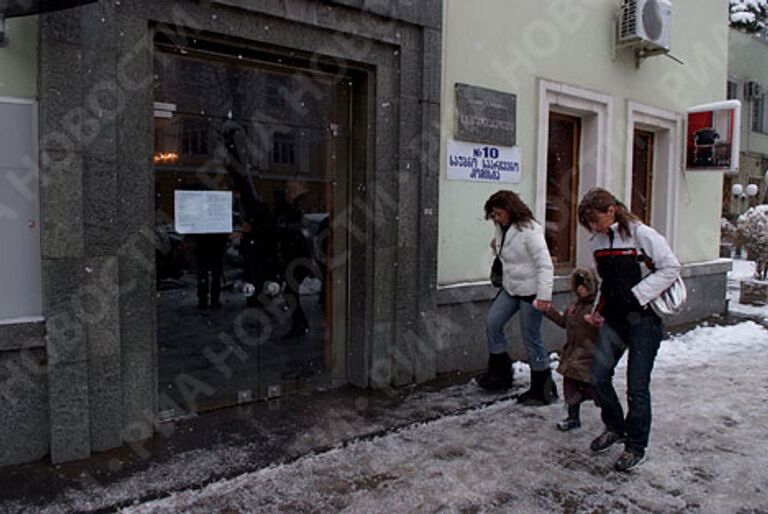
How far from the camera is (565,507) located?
354 cm

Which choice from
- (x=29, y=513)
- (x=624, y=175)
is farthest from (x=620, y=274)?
(x=624, y=175)

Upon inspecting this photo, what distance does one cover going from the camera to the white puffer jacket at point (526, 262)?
4.98 metres

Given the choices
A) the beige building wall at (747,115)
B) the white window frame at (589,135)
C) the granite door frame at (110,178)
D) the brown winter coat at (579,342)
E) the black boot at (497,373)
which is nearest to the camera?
the granite door frame at (110,178)

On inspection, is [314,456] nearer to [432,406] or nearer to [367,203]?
[432,406]

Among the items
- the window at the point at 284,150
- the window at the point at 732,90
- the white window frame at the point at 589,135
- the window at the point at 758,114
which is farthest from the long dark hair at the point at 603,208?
the window at the point at 758,114

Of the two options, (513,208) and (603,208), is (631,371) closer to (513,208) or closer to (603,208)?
(603,208)

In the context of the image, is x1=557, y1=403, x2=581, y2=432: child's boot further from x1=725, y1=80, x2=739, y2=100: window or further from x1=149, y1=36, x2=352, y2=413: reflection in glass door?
x1=725, y1=80, x2=739, y2=100: window

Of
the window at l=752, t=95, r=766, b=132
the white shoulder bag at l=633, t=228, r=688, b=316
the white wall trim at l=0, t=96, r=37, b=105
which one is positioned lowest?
the white shoulder bag at l=633, t=228, r=688, b=316

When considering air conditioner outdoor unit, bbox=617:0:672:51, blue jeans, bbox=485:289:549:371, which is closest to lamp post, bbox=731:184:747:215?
air conditioner outdoor unit, bbox=617:0:672:51

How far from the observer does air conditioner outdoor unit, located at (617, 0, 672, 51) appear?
7.62 meters

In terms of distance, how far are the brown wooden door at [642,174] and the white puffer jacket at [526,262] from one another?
14.8 ft

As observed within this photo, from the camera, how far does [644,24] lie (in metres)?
7.68

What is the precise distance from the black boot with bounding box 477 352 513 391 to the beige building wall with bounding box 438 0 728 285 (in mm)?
1003

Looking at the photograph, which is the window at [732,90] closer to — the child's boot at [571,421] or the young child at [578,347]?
the young child at [578,347]
